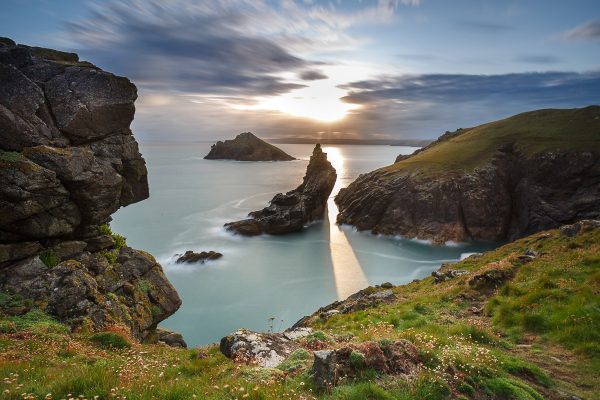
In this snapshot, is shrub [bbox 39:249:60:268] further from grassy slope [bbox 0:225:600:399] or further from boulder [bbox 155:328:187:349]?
boulder [bbox 155:328:187:349]

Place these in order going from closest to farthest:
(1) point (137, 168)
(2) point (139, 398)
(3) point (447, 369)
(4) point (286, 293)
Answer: (2) point (139, 398) → (3) point (447, 369) → (1) point (137, 168) → (4) point (286, 293)

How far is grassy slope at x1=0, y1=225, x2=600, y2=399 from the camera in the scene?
330 inches

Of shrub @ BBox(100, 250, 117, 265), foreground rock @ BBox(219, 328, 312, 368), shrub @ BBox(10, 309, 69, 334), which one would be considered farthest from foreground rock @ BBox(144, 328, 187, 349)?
foreground rock @ BBox(219, 328, 312, 368)

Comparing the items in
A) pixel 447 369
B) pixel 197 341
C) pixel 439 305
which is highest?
pixel 447 369

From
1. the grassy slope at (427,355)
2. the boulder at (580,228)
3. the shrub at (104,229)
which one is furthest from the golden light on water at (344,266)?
the shrub at (104,229)

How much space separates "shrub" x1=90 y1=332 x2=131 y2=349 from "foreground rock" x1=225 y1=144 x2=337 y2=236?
5694 centimetres

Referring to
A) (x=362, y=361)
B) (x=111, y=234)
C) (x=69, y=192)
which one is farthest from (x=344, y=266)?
(x=362, y=361)

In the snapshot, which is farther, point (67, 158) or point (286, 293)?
point (286, 293)

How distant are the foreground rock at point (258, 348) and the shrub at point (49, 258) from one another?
43.4 ft

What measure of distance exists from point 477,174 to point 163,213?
268 ft

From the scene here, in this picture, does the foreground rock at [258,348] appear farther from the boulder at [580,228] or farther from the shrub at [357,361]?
the boulder at [580,228]

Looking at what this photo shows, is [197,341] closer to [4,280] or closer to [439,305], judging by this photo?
[4,280]

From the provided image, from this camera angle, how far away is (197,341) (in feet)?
113

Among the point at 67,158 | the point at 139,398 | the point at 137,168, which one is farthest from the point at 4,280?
the point at 139,398
